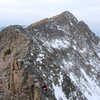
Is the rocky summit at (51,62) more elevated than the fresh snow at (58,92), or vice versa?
the rocky summit at (51,62)

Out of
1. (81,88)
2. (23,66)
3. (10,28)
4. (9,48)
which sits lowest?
(81,88)

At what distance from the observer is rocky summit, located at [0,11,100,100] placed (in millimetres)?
47875

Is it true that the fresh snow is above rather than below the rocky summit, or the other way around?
below

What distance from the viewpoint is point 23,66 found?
48.4 m

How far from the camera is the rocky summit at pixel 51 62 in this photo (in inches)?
1885

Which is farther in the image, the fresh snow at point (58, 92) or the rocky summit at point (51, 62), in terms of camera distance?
the fresh snow at point (58, 92)

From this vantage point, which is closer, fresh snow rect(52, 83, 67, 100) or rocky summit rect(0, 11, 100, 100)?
rocky summit rect(0, 11, 100, 100)

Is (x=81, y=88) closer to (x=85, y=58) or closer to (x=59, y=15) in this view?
(x=85, y=58)

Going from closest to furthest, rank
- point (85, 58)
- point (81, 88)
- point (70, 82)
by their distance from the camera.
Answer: point (70, 82)
point (81, 88)
point (85, 58)

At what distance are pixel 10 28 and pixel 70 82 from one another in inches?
542

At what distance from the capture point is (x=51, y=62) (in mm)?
57781

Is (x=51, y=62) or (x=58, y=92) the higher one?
(x=51, y=62)

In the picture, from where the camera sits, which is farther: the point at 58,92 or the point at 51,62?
the point at 51,62

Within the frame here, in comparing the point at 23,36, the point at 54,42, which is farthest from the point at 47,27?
the point at 23,36
